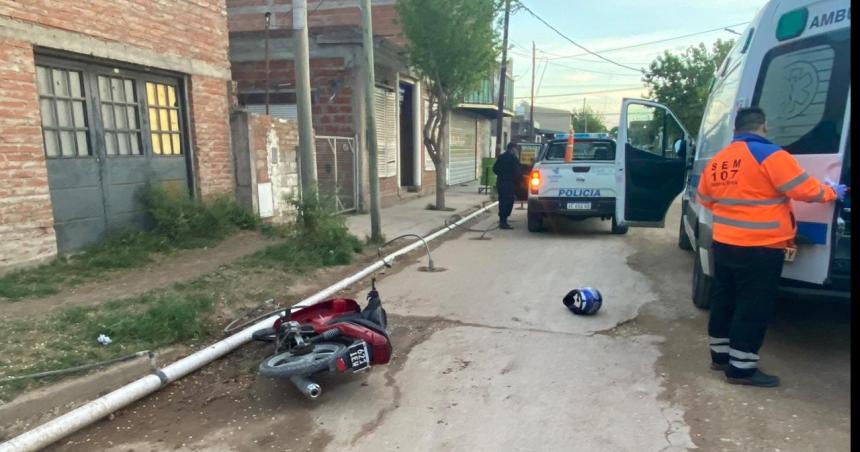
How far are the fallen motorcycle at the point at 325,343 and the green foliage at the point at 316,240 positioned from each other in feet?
10.9

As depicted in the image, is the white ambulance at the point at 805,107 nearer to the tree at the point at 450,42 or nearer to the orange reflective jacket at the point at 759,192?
the orange reflective jacket at the point at 759,192

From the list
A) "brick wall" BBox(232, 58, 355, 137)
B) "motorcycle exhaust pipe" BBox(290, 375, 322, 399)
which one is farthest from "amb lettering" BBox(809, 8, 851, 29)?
"brick wall" BBox(232, 58, 355, 137)

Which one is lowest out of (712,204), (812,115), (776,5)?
(712,204)

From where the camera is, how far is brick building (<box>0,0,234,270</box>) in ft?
20.5

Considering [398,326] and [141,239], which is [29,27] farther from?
[398,326]

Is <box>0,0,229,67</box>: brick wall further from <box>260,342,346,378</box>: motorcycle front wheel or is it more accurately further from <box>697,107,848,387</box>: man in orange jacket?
<box>697,107,848,387</box>: man in orange jacket

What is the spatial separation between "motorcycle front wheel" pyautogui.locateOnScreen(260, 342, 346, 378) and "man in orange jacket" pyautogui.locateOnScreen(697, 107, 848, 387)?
271cm

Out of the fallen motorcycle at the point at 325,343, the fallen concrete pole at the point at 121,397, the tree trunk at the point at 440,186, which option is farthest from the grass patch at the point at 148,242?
the tree trunk at the point at 440,186

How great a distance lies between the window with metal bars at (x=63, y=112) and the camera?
22.1 ft

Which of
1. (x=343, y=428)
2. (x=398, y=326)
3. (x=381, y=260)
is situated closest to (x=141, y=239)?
(x=381, y=260)

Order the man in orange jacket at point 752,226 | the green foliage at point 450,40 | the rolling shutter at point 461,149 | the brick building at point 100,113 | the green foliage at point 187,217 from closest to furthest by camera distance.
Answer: the man in orange jacket at point 752,226
the brick building at point 100,113
the green foliage at point 187,217
the green foliage at point 450,40
the rolling shutter at point 461,149

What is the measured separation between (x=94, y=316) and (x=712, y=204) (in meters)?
5.22

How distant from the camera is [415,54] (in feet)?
43.8

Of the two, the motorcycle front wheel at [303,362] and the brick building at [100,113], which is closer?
the motorcycle front wheel at [303,362]
